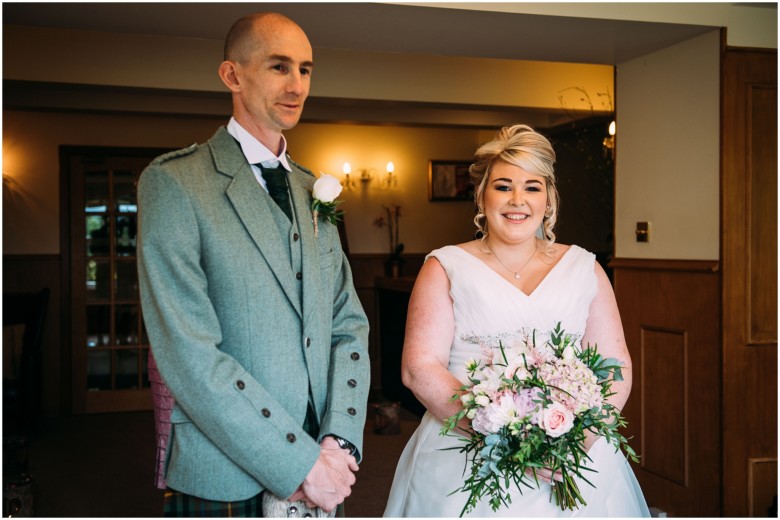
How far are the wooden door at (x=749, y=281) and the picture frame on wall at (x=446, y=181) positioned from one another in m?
4.83

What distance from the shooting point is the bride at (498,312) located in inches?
95.4

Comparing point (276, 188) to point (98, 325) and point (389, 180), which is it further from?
point (389, 180)

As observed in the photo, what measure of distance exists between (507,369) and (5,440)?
3229 mm

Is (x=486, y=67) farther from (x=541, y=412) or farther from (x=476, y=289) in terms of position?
(x=541, y=412)

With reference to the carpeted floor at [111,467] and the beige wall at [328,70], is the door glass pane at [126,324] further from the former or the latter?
the beige wall at [328,70]

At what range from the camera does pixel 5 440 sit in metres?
4.12

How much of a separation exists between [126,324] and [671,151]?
17.8 ft

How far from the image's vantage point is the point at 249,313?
1.70 metres

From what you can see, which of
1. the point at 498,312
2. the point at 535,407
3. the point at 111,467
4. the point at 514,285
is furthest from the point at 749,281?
the point at 111,467

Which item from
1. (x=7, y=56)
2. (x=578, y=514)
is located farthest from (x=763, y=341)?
(x=7, y=56)

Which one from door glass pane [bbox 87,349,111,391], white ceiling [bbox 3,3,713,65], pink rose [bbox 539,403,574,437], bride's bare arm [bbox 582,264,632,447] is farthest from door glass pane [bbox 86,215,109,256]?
pink rose [bbox 539,403,574,437]

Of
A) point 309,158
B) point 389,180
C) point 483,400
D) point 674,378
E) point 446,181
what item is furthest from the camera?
point 446,181

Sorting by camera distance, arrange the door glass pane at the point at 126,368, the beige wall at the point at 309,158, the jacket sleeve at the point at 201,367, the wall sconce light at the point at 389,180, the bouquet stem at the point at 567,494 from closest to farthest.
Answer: the jacket sleeve at the point at 201,367 → the bouquet stem at the point at 567,494 → the beige wall at the point at 309,158 → the door glass pane at the point at 126,368 → the wall sconce light at the point at 389,180

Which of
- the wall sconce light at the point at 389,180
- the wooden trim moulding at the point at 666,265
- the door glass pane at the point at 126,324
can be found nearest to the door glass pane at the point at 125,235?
the door glass pane at the point at 126,324
